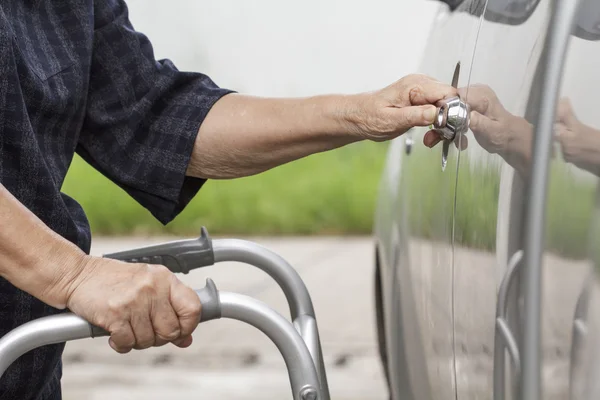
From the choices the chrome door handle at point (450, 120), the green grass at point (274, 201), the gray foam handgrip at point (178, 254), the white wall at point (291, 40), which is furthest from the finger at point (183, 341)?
the white wall at point (291, 40)

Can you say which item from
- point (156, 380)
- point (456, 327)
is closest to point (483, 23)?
point (456, 327)

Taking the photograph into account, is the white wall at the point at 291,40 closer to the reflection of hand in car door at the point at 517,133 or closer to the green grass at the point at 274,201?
the green grass at the point at 274,201

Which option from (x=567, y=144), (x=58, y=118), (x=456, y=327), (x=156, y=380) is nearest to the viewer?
(x=567, y=144)

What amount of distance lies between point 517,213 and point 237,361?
132 inches

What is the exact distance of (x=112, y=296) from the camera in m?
1.21

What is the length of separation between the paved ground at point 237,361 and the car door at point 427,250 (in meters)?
1.72

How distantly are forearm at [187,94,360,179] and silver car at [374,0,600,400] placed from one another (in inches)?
8.7

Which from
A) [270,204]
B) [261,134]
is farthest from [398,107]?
[270,204]

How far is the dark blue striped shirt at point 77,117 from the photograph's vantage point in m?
1.43

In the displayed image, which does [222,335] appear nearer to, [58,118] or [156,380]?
[156,380]

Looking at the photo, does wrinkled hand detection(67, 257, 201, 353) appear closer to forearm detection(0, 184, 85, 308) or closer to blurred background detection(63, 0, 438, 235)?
forearm detection(0, 184, 85, 308)

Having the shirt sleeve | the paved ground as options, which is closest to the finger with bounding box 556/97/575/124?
the shirt sleeve

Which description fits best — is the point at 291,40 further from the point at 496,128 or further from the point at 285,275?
the point at 496,128

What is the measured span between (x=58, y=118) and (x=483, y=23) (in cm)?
68
